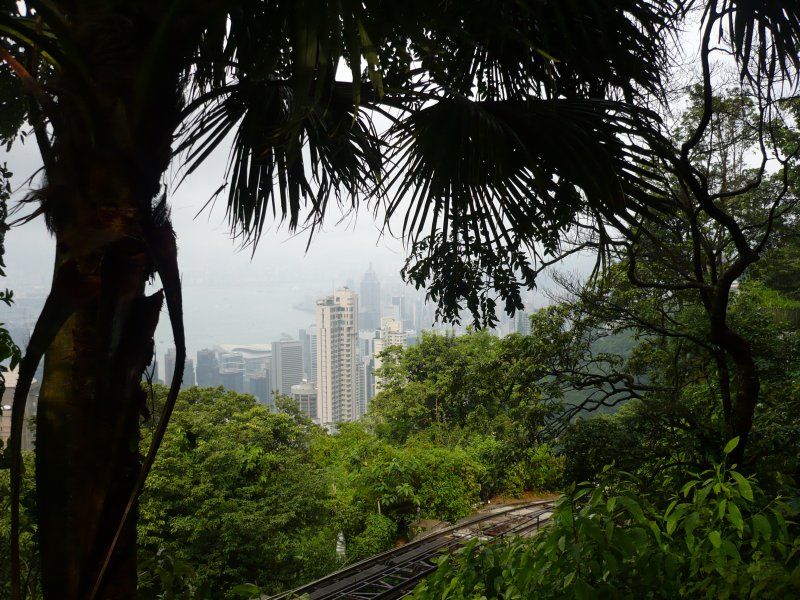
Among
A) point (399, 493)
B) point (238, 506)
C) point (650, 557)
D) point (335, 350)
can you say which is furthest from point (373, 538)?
point (650, 557)

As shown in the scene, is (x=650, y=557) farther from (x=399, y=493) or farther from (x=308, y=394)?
(x=308, y=394)

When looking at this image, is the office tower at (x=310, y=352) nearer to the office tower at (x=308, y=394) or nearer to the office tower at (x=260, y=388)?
the office tower at (x=308, y=394)

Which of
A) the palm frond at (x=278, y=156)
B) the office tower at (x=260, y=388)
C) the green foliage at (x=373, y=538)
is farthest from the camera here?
the office tower at (x=260, y=388)

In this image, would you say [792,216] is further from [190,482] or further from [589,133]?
[190,482]

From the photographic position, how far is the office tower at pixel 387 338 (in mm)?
9531

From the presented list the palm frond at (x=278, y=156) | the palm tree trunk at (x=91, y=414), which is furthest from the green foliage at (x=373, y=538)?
the palm tree trunk at (x=91, y=414)

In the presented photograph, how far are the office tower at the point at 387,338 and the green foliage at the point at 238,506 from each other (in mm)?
2878

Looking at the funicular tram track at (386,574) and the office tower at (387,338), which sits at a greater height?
the office tower at (387,338)

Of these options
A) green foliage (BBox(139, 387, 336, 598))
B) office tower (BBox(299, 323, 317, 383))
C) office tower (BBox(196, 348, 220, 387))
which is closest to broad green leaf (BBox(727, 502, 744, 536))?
green foliage (BBox(139, 387, 336, 598))

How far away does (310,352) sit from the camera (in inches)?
472

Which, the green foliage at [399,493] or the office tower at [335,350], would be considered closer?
the green foliage at [399,493]

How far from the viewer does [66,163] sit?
0.65m

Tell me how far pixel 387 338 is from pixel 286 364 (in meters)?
1.77

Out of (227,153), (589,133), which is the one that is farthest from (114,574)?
(589,133)
